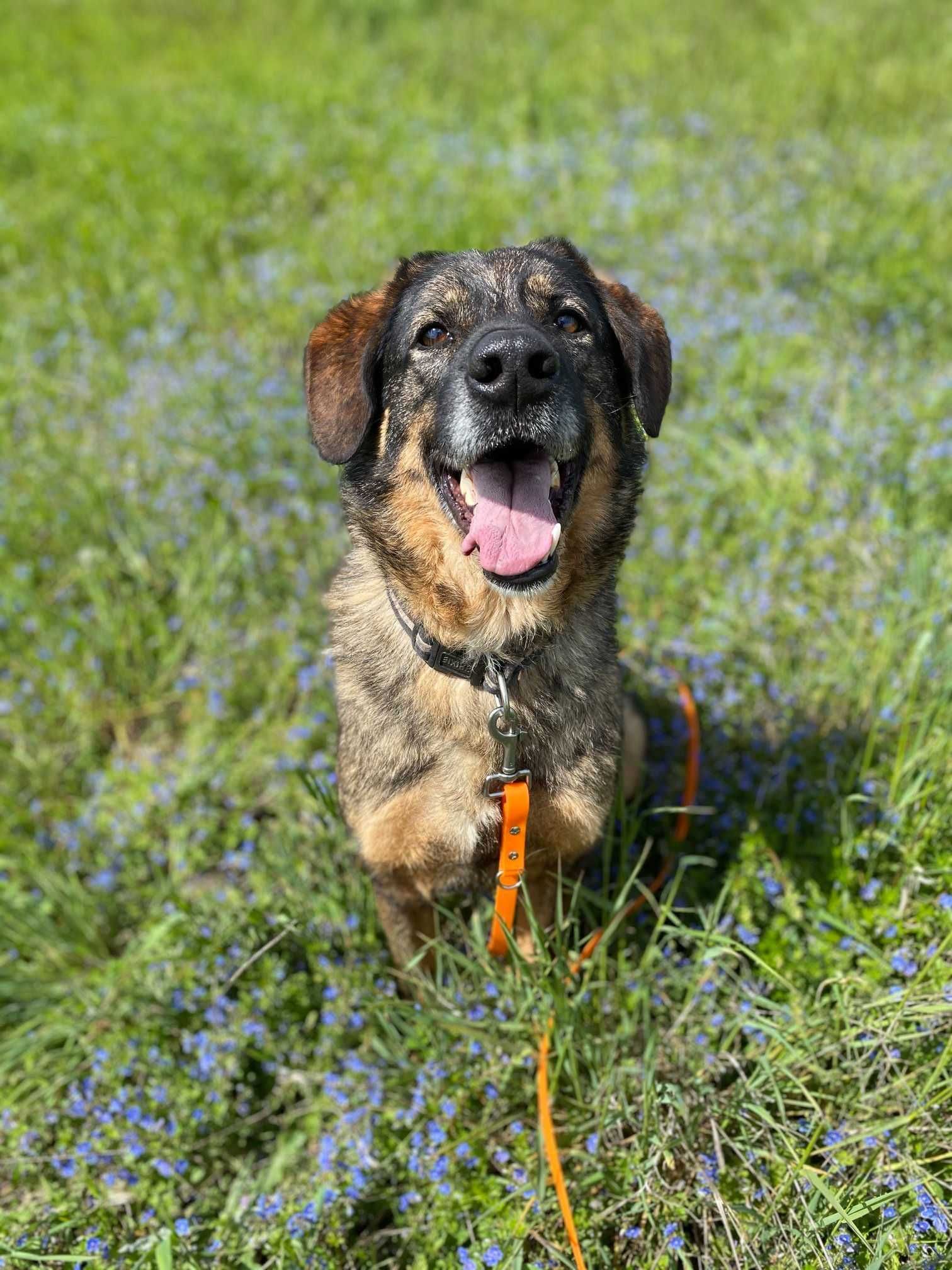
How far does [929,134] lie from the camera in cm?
715

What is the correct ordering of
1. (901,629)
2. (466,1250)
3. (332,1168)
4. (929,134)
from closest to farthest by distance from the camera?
(466,1250) → (332,1168) → (901,629) → (929,134)

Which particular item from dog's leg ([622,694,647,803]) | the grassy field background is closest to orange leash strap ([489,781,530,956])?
the grassy field background

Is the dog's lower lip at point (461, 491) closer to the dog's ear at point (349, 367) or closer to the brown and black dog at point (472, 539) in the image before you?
the brown and black dog at point (472, 539)

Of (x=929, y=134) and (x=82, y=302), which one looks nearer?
(x=82, y=302)

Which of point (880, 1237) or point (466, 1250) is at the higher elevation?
point (880, 1237)

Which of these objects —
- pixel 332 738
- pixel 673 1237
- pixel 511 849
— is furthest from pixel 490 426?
pixel 673 1237

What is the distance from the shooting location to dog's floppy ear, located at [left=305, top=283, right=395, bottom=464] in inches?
103

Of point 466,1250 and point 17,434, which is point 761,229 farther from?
point 466,1250

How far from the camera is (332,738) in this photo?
3656mm

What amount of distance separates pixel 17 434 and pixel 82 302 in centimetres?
144

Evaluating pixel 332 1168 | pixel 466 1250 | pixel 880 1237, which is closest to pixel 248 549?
pixel 332 1168

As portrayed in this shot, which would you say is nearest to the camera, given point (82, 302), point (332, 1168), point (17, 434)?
point (332, 1168)

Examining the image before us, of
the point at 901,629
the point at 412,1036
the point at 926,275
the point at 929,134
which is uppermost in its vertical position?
the point at 929,134

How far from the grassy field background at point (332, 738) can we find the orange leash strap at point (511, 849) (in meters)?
0.17
